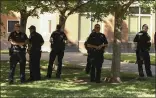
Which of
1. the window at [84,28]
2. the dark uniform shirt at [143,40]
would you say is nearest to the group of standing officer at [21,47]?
the dark uniform shirt at [143,40]

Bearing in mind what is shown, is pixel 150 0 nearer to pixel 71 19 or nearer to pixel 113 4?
pixel 113 4

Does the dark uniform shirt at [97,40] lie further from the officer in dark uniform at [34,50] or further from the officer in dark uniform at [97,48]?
the officer in dark uniform at [34,50]

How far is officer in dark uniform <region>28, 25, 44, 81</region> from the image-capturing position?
1398 centimetres

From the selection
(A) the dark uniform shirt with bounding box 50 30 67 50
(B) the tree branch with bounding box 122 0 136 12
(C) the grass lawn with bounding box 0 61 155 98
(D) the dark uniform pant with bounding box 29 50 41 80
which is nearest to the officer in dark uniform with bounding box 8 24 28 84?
(C) the grass lawn with bounding box 0 61 155 98

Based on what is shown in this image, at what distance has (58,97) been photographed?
1044 centimetres

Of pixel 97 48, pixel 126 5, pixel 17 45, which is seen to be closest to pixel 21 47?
pixel 17 45

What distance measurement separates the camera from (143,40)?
1523 cm

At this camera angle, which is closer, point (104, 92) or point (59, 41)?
point (104, 92)

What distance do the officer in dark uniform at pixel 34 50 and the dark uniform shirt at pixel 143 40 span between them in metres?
3.38

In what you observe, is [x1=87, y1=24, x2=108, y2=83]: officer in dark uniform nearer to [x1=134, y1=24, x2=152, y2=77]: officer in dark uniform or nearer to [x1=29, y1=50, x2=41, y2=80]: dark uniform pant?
[x1=29, y1=50, x2=41, y2=80]: dark uniform pant

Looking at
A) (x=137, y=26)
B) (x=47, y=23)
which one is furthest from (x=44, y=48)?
(x=137, y=26)

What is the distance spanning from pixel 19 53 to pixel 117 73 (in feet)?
10.5

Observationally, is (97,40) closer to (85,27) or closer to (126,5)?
(126,5)

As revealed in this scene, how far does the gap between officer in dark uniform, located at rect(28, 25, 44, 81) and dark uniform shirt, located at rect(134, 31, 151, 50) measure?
3377 mm
